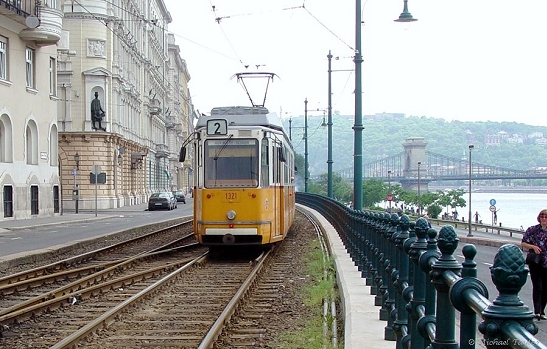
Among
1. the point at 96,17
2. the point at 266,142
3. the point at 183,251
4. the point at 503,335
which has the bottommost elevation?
the point at 183,251

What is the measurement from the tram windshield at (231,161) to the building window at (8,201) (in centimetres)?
1967

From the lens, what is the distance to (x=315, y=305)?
11.1m

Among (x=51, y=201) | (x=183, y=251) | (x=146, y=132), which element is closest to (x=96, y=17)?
(x=51, y=201)

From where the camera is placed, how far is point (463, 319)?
3020mm

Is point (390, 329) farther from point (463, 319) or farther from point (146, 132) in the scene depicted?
point (146, 132)

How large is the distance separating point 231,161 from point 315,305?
6789 mm

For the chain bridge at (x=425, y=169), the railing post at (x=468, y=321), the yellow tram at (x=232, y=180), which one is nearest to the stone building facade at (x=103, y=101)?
the chain bridge at (x=425, y=169)

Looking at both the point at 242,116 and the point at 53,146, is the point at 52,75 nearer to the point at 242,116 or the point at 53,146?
the point at 53,146

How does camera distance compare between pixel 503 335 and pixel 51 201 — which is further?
pixel 51 201

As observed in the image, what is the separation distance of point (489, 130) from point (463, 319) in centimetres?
11062

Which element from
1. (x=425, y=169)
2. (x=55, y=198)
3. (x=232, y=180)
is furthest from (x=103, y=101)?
(x=425, y=169)

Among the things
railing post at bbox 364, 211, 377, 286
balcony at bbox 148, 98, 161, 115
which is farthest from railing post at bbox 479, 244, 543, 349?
balcony at bbox 148, 98, 161, 115

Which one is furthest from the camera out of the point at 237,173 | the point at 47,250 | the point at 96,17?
the point at 96,17

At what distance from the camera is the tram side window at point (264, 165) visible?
17.4 m
